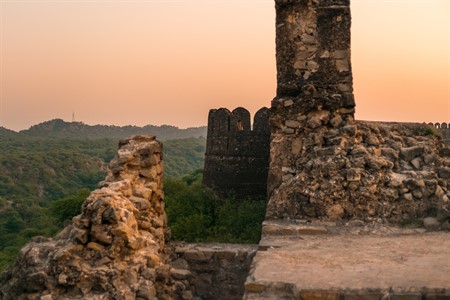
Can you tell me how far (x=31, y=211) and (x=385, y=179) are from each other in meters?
22.8

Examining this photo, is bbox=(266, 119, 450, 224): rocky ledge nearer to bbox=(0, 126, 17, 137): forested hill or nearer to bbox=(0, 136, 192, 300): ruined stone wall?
bbox=(0, 136, 192, 300): ruined stone wall

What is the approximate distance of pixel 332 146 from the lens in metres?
6.55

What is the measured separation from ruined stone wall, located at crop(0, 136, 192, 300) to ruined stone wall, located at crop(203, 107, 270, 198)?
4.83 meters

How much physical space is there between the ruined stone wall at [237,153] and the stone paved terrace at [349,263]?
4.27m

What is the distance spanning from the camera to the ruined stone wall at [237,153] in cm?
1032

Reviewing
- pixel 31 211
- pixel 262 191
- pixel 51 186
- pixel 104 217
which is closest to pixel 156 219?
pixel 104 217

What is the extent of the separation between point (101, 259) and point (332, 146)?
2.95 m

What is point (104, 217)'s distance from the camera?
15.8 feet

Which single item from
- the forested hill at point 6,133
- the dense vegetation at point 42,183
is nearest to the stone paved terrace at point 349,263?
the dense vegetation at point 42,183

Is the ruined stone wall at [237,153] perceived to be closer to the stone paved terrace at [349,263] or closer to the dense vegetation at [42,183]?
the stone paved terrace at [349,263]

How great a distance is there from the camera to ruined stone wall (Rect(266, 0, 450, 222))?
6227 mm

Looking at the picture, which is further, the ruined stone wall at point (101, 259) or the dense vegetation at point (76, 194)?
the dense vegetation at point (76, 194)

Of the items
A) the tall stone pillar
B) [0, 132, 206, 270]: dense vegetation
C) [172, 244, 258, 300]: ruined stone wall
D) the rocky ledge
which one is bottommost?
[0, 132, 206, 270]: dense vegetation

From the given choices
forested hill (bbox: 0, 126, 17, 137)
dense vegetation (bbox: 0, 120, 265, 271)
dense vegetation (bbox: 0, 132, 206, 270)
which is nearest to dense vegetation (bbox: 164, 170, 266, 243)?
dense vegetation (bbox: 0, 120, 265, 271)
